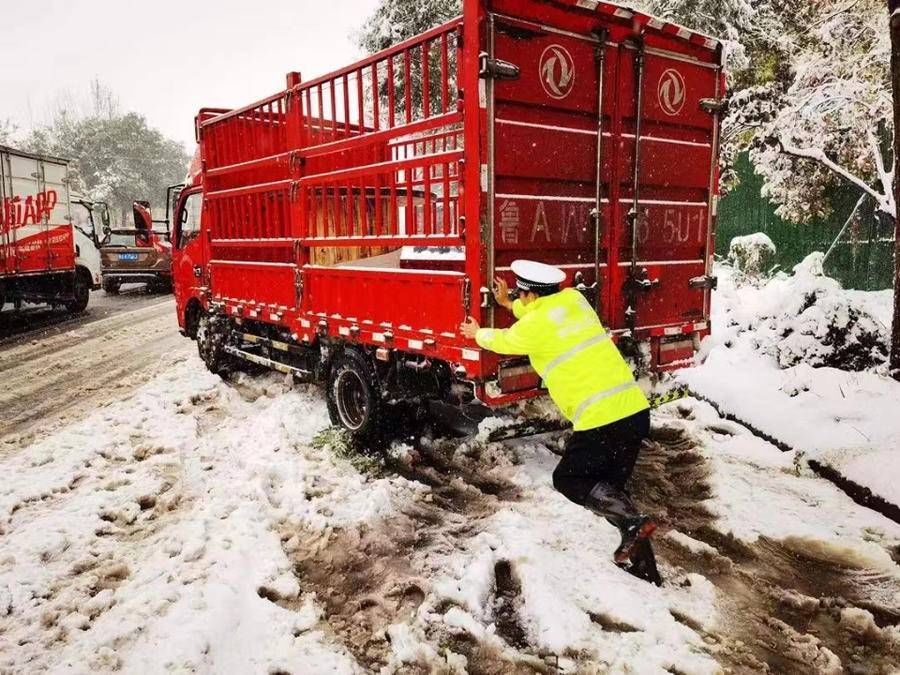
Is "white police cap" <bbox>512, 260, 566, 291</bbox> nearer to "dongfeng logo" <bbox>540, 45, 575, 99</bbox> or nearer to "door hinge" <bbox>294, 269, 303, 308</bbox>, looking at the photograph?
"dongfeng logo" <bbox>540, 45, 575, 99</bbox>

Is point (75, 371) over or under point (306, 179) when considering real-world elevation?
under

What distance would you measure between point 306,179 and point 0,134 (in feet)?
136

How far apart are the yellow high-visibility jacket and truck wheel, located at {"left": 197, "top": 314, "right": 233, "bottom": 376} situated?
5.21m

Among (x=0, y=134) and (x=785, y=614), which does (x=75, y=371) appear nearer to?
(x=785, y=614)

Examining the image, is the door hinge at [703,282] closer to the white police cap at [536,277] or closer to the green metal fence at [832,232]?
the white police cap at [536,277]

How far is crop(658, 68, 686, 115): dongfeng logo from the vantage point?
4.29 meters

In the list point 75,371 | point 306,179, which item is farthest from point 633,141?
point 75,371

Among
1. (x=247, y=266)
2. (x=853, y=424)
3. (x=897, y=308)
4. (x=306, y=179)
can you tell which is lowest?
(x=853, y=424)

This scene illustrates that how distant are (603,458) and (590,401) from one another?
0.30 meters

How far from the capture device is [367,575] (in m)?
3.22

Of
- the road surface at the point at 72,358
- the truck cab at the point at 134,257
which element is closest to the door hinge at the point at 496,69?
the road surface at the point at 72,358

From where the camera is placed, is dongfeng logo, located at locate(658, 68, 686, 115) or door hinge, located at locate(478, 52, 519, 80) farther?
dongfeng logo, located at locate(658, 68, 686, 115)

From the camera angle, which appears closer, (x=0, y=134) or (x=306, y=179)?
(x=306, y=179)

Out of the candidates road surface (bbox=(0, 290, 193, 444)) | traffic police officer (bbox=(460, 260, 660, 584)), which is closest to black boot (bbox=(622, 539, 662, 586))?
traffic police officer (bbox=(460, 260, 660, 584))
